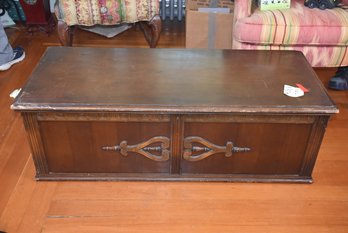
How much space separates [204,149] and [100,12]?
1009 mm

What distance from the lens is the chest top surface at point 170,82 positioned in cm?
140

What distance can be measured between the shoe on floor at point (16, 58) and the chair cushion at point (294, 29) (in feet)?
4.28

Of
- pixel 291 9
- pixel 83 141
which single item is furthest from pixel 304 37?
pixel 83 141

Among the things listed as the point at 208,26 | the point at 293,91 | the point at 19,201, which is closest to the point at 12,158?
the point at 19,201

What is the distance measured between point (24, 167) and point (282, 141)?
104cm

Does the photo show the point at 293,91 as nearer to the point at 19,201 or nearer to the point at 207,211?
the point at 207,211

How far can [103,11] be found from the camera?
2.10m

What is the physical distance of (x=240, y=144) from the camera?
152 cm

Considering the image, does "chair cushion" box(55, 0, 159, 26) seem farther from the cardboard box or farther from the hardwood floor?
the hardwood floor

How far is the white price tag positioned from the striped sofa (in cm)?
49

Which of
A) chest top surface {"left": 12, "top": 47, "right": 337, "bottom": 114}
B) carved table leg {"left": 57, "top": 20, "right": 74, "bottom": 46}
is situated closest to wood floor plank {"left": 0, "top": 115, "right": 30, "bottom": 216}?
chest top surface {"left": 12, "top": 47, "right": 337, "bottom": 114}

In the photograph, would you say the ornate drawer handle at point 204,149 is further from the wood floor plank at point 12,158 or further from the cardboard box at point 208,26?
the cardboard box at point 208,26

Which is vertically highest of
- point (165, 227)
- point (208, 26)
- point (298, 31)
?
point (298, 31)

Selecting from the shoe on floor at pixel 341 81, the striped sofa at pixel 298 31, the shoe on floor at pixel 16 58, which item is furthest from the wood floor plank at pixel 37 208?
the shoe on floor at pixel 341 81
